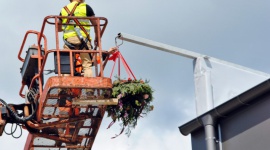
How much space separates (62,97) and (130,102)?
1.53 meters

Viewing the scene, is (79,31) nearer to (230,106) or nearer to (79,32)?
(79,32)

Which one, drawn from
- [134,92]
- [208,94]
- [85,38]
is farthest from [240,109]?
[85,38]

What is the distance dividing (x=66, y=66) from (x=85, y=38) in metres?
1.01

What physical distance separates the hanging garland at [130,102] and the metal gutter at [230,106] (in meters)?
1.69

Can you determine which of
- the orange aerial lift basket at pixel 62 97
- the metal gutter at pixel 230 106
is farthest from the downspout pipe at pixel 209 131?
the orange aerial lift basket at pixel 62 97

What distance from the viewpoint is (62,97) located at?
730 inches

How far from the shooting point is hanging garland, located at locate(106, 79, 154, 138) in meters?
19.0

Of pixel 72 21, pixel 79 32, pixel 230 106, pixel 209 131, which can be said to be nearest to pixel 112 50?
pixel 79 32

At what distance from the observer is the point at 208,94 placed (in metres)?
17.2

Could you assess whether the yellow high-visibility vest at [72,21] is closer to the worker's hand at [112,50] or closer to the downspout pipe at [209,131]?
the worker's hand at [112,50]

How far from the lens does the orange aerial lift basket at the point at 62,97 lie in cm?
1825

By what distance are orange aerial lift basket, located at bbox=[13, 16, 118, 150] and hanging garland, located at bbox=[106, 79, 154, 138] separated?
349 millimetres

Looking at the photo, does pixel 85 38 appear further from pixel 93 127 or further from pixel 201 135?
pixel 201 135

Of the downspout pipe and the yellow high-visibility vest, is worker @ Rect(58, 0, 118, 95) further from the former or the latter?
the downspout pipe
